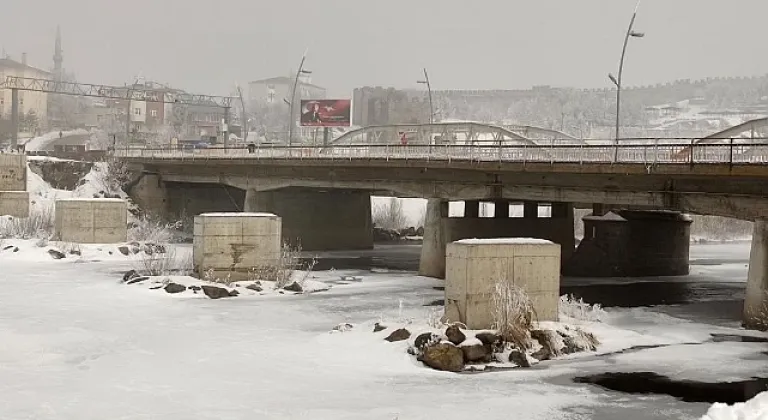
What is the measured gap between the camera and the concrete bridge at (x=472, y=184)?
35.0 meters

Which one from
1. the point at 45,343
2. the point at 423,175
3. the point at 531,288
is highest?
the point at 423,175

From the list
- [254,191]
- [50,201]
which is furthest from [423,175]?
[50,201]

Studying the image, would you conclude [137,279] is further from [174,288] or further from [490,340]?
[490,340]

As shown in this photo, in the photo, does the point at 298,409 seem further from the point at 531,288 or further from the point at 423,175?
the point at 423,175

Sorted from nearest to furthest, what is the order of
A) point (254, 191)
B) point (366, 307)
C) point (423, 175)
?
point (366, 307) → point (423, 175) → point (254, 191)

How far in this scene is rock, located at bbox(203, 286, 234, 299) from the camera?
39.1 metres

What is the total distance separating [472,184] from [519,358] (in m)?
23.5

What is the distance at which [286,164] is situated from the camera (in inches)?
2416

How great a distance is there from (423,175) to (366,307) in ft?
50.1

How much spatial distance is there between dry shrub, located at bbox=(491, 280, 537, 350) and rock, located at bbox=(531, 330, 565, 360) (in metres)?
0.28

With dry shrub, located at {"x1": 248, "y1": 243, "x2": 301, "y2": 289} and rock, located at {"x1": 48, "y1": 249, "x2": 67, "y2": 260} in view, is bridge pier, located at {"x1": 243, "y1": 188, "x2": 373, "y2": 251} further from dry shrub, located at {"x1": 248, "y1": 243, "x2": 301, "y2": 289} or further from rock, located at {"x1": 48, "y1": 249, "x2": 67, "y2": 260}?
dry shrub, located at {"x1": 248, "y1": 243, "x2": 301, "y2": 289}

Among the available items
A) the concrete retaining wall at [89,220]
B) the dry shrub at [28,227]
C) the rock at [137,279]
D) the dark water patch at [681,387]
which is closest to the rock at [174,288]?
the rock at [137,279]

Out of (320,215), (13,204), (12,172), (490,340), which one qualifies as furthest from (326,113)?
(490,340)

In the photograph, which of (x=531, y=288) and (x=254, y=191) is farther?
(x=254, y=191)
